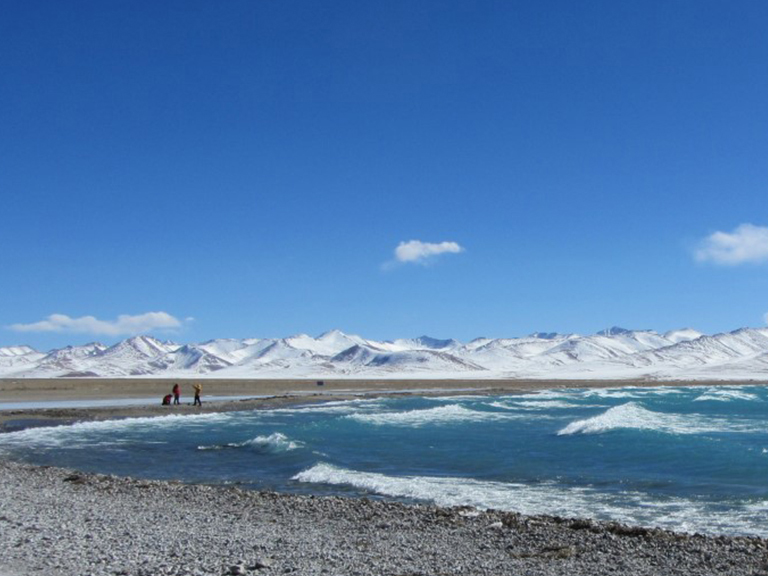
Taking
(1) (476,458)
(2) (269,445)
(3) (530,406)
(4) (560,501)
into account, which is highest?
(3) (530,406)

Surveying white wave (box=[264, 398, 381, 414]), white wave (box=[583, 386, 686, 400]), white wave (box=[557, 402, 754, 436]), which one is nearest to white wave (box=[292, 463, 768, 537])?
white wave (box=[557, 402, 754, 436])

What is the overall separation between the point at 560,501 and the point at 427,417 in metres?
25.4

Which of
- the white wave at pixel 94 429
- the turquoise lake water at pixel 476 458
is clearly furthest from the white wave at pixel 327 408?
the turquoise lake water at pixel 476 458

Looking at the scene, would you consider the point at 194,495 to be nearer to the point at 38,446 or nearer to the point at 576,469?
the point at 576,469

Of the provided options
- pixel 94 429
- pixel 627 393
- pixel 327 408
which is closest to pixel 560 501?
pixel 94 429

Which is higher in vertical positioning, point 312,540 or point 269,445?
point 269,445

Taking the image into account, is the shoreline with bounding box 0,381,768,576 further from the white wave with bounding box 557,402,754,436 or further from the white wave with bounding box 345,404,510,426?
the white wave with bounding box 345,404,510,426

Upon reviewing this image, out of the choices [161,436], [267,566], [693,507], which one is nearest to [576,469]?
[693,507]

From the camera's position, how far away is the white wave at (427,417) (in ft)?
128

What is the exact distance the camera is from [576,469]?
73.5 feet

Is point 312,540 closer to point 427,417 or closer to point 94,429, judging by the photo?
point 94,429

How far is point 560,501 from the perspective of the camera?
17.1 m

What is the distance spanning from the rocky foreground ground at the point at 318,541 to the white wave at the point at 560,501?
1.70m

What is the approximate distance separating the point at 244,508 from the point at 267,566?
510 centimetres
